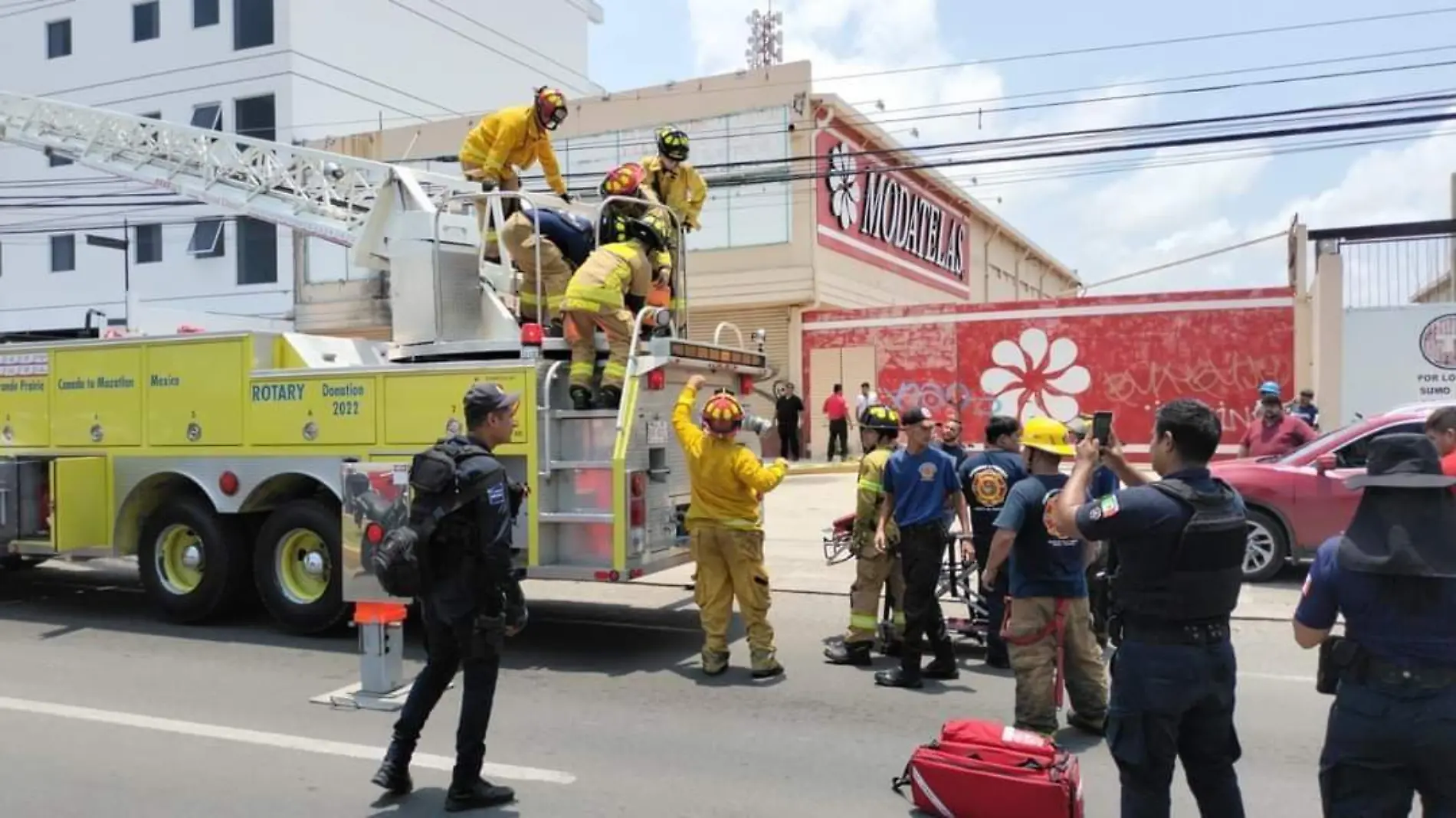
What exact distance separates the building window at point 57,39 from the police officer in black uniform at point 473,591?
3740 centimetres

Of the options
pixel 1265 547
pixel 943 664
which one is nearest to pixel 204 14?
pixel 1265 547

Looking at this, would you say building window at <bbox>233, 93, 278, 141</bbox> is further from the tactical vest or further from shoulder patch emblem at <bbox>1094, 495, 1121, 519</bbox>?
the tactical vest

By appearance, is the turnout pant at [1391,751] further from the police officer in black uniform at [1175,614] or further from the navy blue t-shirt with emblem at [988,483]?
the navy blue t-shirt with emblem at [988,483]

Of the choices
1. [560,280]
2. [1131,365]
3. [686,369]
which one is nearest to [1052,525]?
[686,369]

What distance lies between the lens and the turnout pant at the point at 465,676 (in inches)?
181

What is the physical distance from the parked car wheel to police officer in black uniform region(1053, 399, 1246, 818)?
7537 mm

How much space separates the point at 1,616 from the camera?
9.48 m

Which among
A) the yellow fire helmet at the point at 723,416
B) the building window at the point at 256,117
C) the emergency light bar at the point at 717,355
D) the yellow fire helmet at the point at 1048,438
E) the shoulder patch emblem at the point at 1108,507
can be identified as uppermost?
the building window at the point at 256,117

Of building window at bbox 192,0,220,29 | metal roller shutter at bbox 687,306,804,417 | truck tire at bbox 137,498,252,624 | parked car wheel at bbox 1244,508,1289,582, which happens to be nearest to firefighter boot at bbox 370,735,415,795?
truck tire at bbox 137,498,252,624

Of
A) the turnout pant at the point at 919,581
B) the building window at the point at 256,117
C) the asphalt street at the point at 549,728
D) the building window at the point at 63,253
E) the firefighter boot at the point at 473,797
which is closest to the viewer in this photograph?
the firefighter boot at the point at 473,797

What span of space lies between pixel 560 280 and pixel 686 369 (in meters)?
1.18

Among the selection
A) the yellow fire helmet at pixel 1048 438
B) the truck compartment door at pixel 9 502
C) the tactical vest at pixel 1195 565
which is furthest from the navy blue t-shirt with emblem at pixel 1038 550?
the truck compartment door at pixel 9 502

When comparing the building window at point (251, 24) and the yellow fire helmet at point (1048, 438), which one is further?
the building window at point (251, 24)

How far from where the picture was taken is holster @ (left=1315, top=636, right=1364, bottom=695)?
311cm
